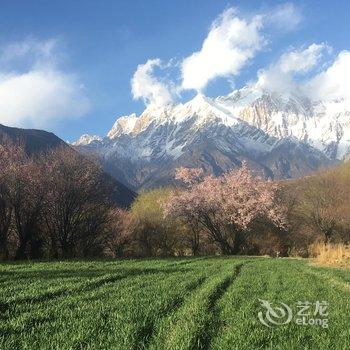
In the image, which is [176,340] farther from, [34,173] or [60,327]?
[34,173]

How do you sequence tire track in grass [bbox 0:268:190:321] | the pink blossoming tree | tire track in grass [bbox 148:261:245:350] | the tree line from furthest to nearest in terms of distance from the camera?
Answer: the pink blossoming tree < the tree line < tire track in grass [bbox 0:268:190:321] < tire track in grass [bbox 148:261:245:350]

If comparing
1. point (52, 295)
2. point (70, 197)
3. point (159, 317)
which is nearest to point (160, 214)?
point (70, 197)

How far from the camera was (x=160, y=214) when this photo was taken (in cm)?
7212

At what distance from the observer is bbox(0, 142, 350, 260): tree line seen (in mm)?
45219

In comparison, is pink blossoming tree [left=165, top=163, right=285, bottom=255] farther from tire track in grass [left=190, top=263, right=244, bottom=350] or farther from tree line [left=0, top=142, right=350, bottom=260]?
tire track in grass [left=190, top=263, right=244, bottom=350]

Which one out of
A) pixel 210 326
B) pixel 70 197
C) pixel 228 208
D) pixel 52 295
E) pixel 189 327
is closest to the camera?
pixel 189 327

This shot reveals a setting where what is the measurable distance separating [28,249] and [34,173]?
23.5ft

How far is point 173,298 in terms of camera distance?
13.6m

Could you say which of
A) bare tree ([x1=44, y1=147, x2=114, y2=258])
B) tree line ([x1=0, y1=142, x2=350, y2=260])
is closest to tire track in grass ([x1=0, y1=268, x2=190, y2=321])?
tree line ([x1=0, y1=142, x2=350, y2=260])

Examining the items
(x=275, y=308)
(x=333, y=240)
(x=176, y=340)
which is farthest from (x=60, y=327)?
(x=333, y=240)

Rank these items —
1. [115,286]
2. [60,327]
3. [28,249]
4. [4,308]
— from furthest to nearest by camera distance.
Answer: [28,249] < [115,286] < [4,308] < [60,327]

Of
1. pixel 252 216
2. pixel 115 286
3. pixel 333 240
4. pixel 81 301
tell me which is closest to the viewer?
pixel 81 301

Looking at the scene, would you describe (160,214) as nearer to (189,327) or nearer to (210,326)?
(210,326)

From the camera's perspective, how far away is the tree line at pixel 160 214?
4522 cm
